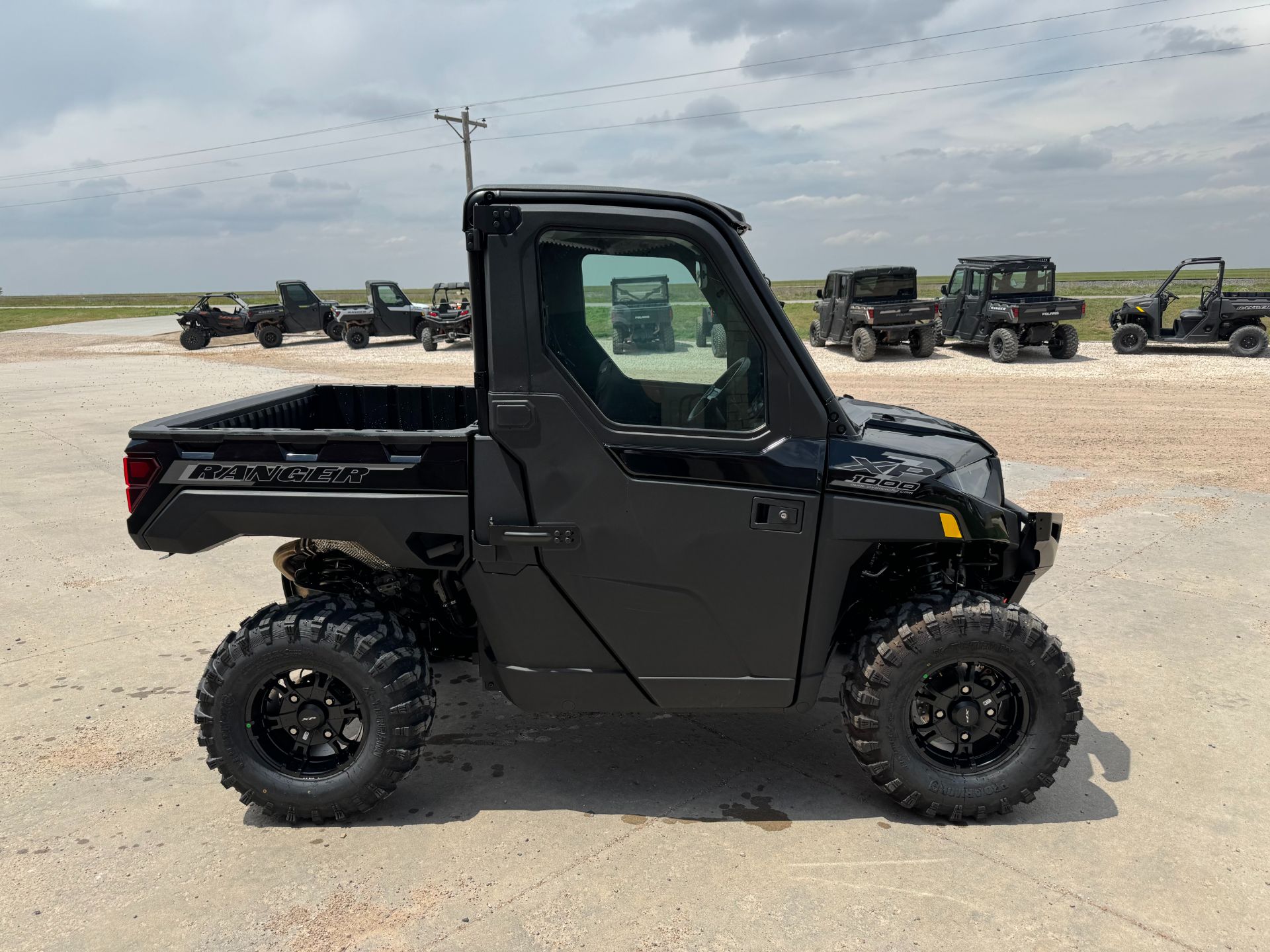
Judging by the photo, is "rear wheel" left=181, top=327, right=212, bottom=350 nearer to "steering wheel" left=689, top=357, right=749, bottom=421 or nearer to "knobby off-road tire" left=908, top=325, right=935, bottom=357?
"knobby off-road tire" left=908, top=325, right=935, bottom=357

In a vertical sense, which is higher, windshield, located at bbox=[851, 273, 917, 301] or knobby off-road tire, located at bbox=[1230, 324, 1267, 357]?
windshield, located at bbox=[851, 273, 917, 301]

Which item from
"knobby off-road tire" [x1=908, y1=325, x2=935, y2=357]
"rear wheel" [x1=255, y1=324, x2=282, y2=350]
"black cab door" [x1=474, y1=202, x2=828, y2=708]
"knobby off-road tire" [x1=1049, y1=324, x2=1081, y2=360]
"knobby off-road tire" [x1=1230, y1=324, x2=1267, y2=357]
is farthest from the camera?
"rear wheel" [x1=255, y1=324, x2=282, y2=350]

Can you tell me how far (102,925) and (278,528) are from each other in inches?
52.9

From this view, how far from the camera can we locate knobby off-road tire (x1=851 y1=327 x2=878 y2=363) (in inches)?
808

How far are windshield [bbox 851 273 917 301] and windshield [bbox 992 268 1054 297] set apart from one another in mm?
1863

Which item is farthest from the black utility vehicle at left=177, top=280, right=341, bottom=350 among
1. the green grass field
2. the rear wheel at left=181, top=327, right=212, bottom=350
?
the green grass field

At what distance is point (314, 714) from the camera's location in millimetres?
3424

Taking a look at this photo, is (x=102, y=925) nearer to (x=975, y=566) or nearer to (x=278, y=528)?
(x=278, y=528)

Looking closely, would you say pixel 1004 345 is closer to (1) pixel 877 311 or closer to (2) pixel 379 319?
(1) pixel 877 311

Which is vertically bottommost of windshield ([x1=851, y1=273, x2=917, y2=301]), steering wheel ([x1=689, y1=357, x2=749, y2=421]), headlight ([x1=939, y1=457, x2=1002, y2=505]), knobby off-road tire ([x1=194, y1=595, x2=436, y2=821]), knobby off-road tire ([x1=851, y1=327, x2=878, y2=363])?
knobby off-road tire ([x1=194, y1=595, x2=436, y2=821])

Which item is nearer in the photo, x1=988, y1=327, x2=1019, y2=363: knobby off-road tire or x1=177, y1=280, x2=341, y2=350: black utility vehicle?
x1=988, y1=327, x2=1019, y2=363: knobby off-road tire

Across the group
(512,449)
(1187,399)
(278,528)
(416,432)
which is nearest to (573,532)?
(512,449)

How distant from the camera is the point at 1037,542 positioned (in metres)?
3.60

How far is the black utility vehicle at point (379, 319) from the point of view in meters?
26.7
